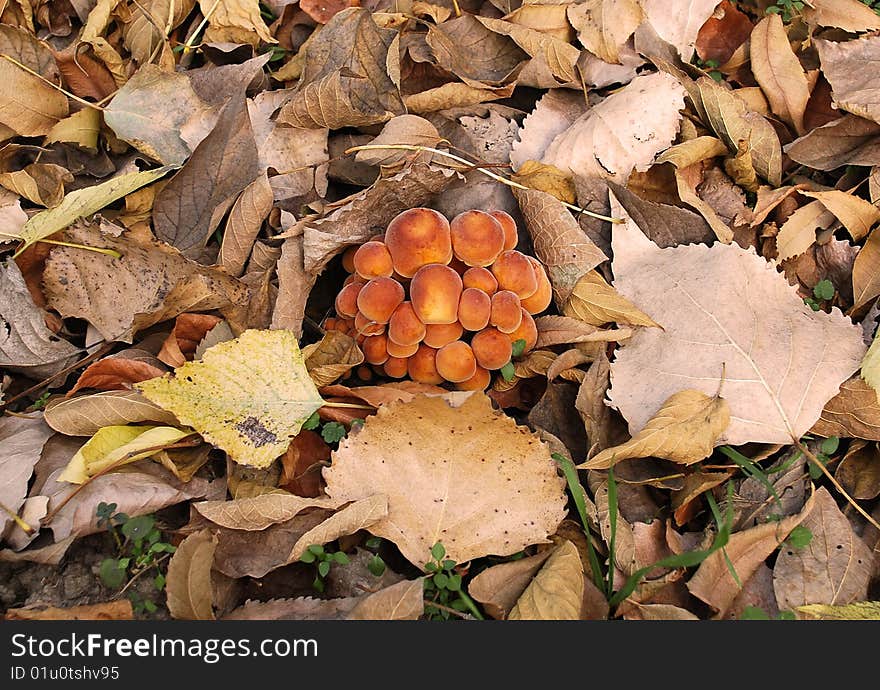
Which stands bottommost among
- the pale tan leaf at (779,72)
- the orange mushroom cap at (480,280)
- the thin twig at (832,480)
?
the thin twig at (832,480)

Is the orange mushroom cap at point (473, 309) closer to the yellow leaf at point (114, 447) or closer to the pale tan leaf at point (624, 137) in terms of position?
the pale tan leaf at point (624, 137)

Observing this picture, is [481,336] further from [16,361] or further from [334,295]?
[16,361]

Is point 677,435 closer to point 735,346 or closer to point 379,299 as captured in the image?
point 735,346

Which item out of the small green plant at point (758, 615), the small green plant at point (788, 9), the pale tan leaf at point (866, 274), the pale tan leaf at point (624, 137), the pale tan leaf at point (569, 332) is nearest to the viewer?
the small green plant at point (758, 615)

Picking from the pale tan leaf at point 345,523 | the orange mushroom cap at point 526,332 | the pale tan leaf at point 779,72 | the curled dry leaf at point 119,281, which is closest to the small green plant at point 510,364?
the orange mushroom cap at point 526,332

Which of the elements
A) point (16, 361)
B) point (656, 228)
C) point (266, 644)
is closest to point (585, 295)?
point (656, 228)

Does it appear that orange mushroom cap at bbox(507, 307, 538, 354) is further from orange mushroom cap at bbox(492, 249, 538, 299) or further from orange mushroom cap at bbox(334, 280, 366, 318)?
orange mushroom cap at bbox(334, 280, 366, 318)
